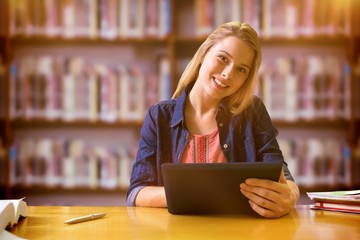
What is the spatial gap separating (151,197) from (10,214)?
393 mm

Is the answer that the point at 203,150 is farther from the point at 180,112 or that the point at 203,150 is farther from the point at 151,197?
the point at 151,197

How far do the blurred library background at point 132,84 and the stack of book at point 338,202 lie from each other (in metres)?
1.65

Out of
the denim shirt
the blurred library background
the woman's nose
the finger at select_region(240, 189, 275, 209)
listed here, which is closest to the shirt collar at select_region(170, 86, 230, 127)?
the denim shirt

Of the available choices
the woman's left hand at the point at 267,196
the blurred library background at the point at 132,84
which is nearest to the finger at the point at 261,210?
the woman's left hand at the point at 267,196

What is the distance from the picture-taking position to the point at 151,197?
4.41ft

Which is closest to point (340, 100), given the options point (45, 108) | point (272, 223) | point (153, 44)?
point (153, 44)

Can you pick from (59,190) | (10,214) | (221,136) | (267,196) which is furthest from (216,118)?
(59,190)

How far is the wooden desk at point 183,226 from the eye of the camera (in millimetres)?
1005

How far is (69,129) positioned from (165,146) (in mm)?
1670

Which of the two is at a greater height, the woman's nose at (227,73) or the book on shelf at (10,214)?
the woman's nose at (227,73)

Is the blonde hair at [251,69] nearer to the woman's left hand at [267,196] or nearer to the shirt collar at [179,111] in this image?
the shirt collar at [179,111]

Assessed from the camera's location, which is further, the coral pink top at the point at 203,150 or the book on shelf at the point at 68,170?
the book on shelf at the point at 68,170

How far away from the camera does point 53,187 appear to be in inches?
116

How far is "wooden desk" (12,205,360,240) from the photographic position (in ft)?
3.30
